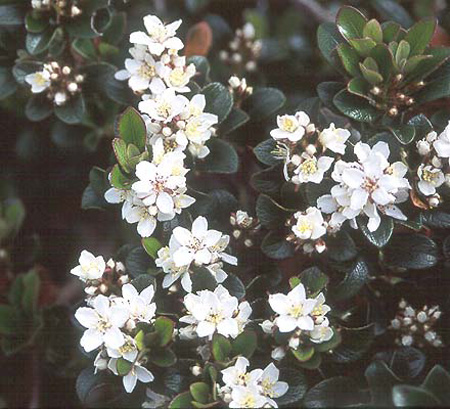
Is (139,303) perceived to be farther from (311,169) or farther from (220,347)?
(311,169)

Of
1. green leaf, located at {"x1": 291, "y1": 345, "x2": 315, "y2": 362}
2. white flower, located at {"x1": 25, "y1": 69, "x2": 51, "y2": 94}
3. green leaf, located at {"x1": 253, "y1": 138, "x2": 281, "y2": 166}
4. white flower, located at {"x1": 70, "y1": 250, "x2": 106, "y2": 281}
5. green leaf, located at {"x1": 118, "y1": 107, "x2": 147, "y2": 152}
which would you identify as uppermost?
green leaf, located at {"x1": 118, "y1": 107, "x2": 147, "y2": 152}

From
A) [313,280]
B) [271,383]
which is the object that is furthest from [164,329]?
[313,280]

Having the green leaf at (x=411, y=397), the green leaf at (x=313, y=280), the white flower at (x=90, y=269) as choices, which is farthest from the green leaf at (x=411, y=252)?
the white flower at (x=90, y=269)

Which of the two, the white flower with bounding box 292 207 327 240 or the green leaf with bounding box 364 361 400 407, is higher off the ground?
the white flower with bounding box 292 207 327 240

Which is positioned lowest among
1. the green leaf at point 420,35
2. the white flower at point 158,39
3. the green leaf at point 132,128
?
the green leaf at point 132,128

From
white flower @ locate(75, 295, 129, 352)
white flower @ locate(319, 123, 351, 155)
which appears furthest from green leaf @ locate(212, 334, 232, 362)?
white flower @ locate(319, 123, 351, 155)

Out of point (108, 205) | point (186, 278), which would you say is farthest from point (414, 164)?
point (108, 205)

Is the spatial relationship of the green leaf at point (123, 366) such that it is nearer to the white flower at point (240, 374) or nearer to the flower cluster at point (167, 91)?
the white flower at point (240, 374)

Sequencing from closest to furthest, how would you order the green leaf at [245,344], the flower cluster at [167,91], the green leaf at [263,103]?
the green leaf at [245,344] < the flower cluster at [167,91] < the green leaf at [263,103]

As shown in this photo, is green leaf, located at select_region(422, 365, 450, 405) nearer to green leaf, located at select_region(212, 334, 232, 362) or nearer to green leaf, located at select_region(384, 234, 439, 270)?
green leaf, located at select_region(384, 234, 439, 270)
